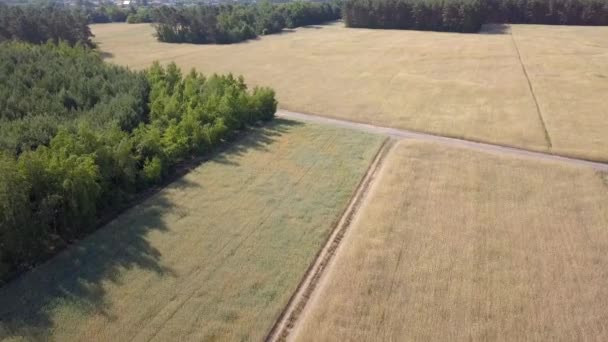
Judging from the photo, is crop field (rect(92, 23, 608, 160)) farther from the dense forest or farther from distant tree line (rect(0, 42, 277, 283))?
distant tree line (rect(0, 42, 277, 283))

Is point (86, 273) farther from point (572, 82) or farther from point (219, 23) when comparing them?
point (219, 23)

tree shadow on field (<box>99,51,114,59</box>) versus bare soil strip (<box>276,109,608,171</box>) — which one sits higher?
tree shadow on field (<box>99,51,114,59</box>)

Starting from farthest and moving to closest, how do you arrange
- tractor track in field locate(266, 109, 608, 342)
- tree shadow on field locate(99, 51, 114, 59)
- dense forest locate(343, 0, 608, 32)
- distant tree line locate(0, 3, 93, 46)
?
1. dense forest locate(343, 0, 608, 32)
2. tree shadow on field locate(99, 51, 114, 59)
3. distant tree line locate(0, 3, 93, 46)
4. tractor track in field locate(266, 109, 608, 342)

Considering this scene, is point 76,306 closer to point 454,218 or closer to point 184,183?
point 184,183

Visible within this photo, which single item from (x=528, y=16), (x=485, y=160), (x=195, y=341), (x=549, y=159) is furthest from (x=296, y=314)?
(x=528, y=16)


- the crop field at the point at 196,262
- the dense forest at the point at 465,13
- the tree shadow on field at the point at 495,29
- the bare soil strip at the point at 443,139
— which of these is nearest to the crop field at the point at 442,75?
the tree shadow on field at the point at 495,29

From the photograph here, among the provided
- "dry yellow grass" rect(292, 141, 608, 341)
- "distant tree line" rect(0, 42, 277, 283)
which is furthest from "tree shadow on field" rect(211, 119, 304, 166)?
"dry yellow grass" rect(292, 141, 608, 341)
